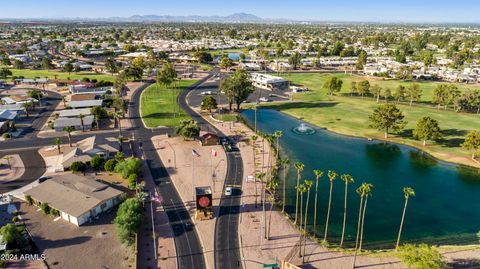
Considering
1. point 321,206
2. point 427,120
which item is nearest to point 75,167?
point 321,206

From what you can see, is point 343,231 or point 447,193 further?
point 447,193

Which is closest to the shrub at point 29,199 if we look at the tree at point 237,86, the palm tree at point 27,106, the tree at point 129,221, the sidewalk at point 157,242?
the sidewalk at point 157,242

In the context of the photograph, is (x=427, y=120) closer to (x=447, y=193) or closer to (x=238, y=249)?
(x=447, y=193)

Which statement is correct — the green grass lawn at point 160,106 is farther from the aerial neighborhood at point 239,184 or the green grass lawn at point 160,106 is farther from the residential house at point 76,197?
the residential house at point 76,197

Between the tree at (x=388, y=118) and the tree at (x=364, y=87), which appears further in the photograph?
the tree at (x=364, y=87)

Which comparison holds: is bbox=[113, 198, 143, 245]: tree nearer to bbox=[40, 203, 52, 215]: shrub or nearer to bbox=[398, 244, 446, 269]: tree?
bbox=[40, 203, 52, 215]: shrub

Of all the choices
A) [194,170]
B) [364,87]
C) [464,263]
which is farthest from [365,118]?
[464,263]
